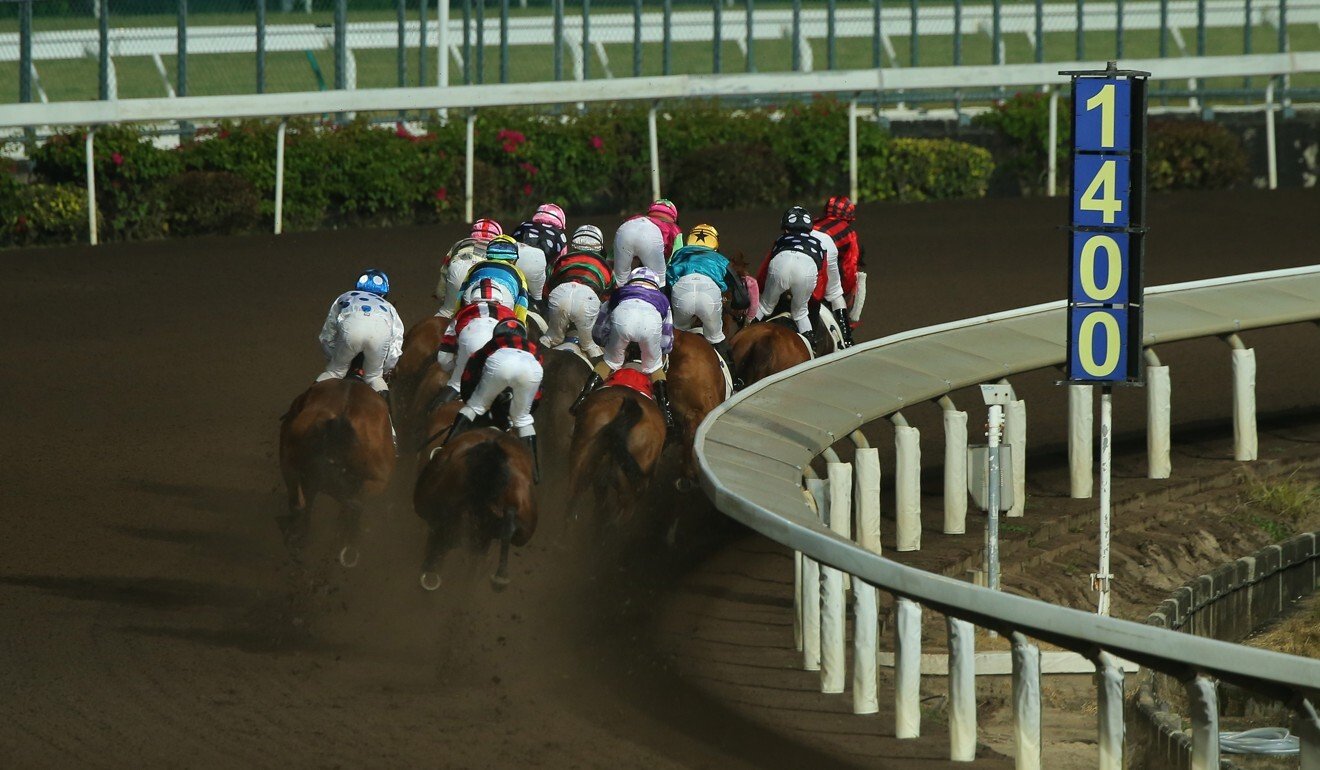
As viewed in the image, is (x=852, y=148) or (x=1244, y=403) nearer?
(x=1244, y=403)

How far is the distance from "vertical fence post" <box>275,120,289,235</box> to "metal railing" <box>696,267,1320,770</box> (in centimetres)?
660

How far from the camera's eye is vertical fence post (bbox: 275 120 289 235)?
→ 14.5 metres

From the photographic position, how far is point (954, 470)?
8.97 m

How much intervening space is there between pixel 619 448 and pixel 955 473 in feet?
6.01

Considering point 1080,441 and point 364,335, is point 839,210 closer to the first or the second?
point 1080,441

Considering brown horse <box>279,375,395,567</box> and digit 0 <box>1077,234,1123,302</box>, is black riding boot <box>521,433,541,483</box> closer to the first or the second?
brown horse <box>279,375,395,567</box>

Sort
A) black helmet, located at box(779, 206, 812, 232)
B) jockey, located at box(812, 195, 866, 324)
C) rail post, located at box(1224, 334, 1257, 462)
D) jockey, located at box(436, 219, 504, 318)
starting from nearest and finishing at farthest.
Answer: jockey, located at box(436, 219, 504, 318) < black helmet, located at box(779, 206, 812, 232) < rail post, located at box(1224, 334, 1257, 462) < jockey, located at box(812, 195, 866, 324)

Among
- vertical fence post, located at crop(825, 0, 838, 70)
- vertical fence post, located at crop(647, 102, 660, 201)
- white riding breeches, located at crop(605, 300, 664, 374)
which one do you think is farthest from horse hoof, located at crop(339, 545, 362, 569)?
vertical fence post, located at crop(825, 0, 838, 70)

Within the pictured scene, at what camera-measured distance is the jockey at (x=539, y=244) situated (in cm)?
996

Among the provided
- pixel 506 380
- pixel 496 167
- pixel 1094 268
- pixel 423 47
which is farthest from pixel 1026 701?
pixel 423 47

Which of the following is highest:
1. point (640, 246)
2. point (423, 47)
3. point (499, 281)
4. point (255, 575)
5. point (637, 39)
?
point (637, 39)

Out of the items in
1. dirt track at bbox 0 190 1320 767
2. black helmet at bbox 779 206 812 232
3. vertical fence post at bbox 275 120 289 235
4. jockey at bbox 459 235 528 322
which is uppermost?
vertical fence post at bbox 275 120 289 235

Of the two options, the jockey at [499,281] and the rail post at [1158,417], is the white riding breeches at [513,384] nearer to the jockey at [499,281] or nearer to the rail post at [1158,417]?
the jockey at [499,281]

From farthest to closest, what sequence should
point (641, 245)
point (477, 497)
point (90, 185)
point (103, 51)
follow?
1. point (103, 51)
2. point (90, 185)
3. point (641, 245)
4. point (477, 497)
